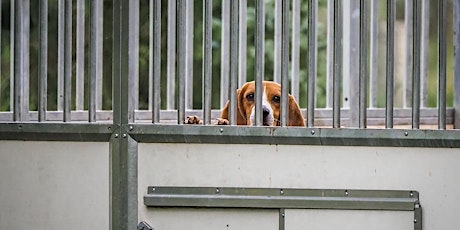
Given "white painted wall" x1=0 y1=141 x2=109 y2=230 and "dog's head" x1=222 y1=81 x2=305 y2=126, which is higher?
"dog's head" x1=222 y1=81 x2=305 y2=126

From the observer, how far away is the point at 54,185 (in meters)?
3.68

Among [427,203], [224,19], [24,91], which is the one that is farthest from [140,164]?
[224,19]

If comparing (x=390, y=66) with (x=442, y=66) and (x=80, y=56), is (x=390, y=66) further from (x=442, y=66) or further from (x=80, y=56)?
(x=80, y=56)

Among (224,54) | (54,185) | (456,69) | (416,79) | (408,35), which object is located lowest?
(54,185)

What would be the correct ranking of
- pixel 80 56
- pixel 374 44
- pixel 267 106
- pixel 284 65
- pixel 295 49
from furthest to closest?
pixel 374 44, pixel 295 49, pixel 80 56, pixel 267 106, pixel 284 65

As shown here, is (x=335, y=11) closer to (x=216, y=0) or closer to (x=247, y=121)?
(x=247, y=121)

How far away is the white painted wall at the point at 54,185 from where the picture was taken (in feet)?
12.0

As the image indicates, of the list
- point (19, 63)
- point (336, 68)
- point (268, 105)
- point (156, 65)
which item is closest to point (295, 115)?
point (268, 105)

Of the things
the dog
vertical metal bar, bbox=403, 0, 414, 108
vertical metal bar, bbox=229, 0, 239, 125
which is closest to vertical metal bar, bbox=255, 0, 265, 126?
vertical metal bar, bbox=229, 0, 239, 125

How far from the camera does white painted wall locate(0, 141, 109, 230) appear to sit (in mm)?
3662

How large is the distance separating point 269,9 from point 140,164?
828 cm

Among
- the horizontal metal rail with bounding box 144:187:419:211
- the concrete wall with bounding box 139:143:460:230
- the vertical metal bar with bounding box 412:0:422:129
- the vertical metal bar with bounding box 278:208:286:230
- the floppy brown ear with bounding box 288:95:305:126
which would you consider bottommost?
the vertical metal bar with bounding box 278:208:286:230

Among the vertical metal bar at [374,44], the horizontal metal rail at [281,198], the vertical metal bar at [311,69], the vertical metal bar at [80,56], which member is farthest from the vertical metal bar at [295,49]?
the horizontal metal rail at [281,198]

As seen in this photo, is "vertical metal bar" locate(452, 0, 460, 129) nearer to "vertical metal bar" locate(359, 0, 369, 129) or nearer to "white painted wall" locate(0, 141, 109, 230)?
"vertical metal bar" locate(359, 0, 369, 129)
